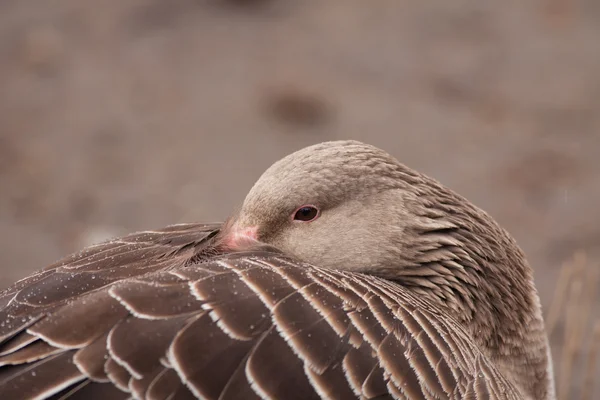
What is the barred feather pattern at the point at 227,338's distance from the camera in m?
2.77

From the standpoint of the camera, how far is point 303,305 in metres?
3.05

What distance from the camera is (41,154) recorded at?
A: 25.7 ft

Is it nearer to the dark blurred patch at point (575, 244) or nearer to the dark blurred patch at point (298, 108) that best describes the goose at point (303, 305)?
the dark blurred patch at point (575, 244)

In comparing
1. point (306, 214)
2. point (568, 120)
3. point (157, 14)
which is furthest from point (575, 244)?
point (157, 14)

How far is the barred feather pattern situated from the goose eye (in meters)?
0.34

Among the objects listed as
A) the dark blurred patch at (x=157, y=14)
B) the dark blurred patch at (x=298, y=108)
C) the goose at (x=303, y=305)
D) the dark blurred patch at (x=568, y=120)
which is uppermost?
the dark blurred patch at (x=157, y=14)

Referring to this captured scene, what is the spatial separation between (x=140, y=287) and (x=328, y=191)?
1.00 meters

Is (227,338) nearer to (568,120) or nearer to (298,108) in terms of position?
(298,108)

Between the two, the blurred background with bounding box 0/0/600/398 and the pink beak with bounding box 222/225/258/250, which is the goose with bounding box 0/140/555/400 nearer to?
the pink beak with bounding box 222/225/258/250

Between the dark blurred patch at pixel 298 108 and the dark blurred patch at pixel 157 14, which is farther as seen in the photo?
the dark blurred patch at pixel 157 14

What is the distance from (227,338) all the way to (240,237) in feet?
2.83

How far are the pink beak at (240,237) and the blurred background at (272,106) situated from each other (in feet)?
11.2

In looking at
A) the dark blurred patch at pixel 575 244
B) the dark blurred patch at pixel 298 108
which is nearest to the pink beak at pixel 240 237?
the dark blurred patch at pixel 575 244

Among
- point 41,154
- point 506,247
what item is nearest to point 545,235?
point 506,247
